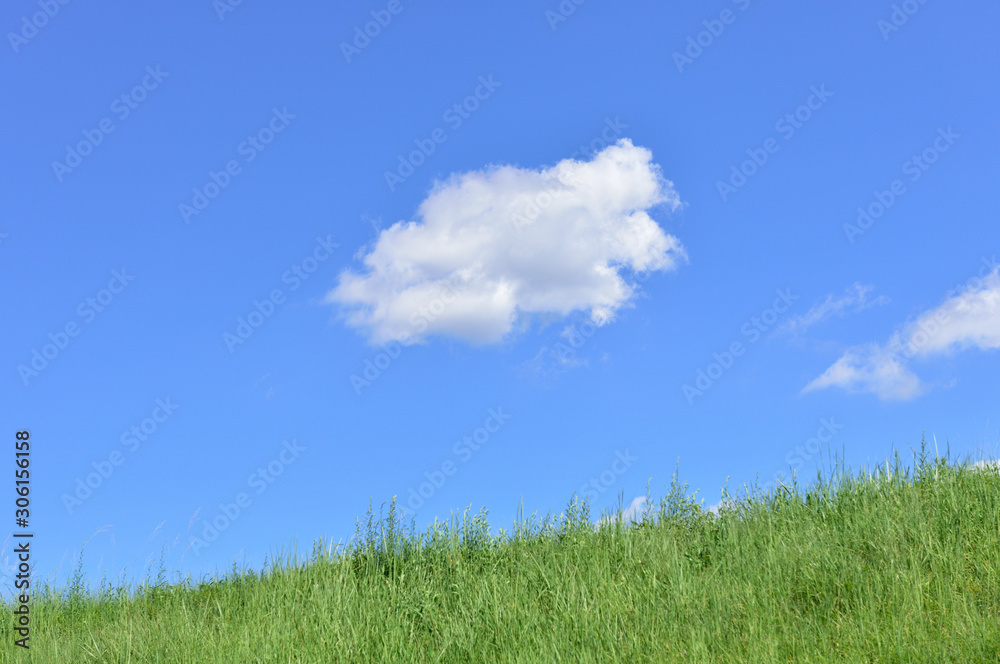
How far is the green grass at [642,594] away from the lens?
691cm

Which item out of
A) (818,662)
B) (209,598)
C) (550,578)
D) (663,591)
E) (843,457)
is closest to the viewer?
(818,662)

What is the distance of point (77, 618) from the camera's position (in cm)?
1110

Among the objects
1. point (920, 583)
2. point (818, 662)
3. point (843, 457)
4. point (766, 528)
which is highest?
point (843, 457)

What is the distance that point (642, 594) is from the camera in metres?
8.12

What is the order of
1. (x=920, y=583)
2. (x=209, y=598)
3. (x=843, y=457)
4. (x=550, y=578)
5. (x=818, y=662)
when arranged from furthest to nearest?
(x=209, y=598) < (x=843, y=457) < (x=550, y=578) < (x=920, y=583) < (x=818, y=662)

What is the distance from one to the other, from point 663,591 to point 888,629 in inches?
92.9

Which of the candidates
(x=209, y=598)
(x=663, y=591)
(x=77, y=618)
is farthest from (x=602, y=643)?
(x=77, y=618)

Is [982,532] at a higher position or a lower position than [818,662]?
higher

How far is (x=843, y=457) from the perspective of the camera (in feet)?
32.8

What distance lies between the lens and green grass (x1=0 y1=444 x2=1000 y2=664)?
22.7ft

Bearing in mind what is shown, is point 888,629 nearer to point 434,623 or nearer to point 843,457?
point 843,457

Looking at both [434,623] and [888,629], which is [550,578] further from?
[888,629]

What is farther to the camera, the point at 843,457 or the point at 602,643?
the point at 843,457

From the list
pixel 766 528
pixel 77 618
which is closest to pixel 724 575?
pixel 766 528
